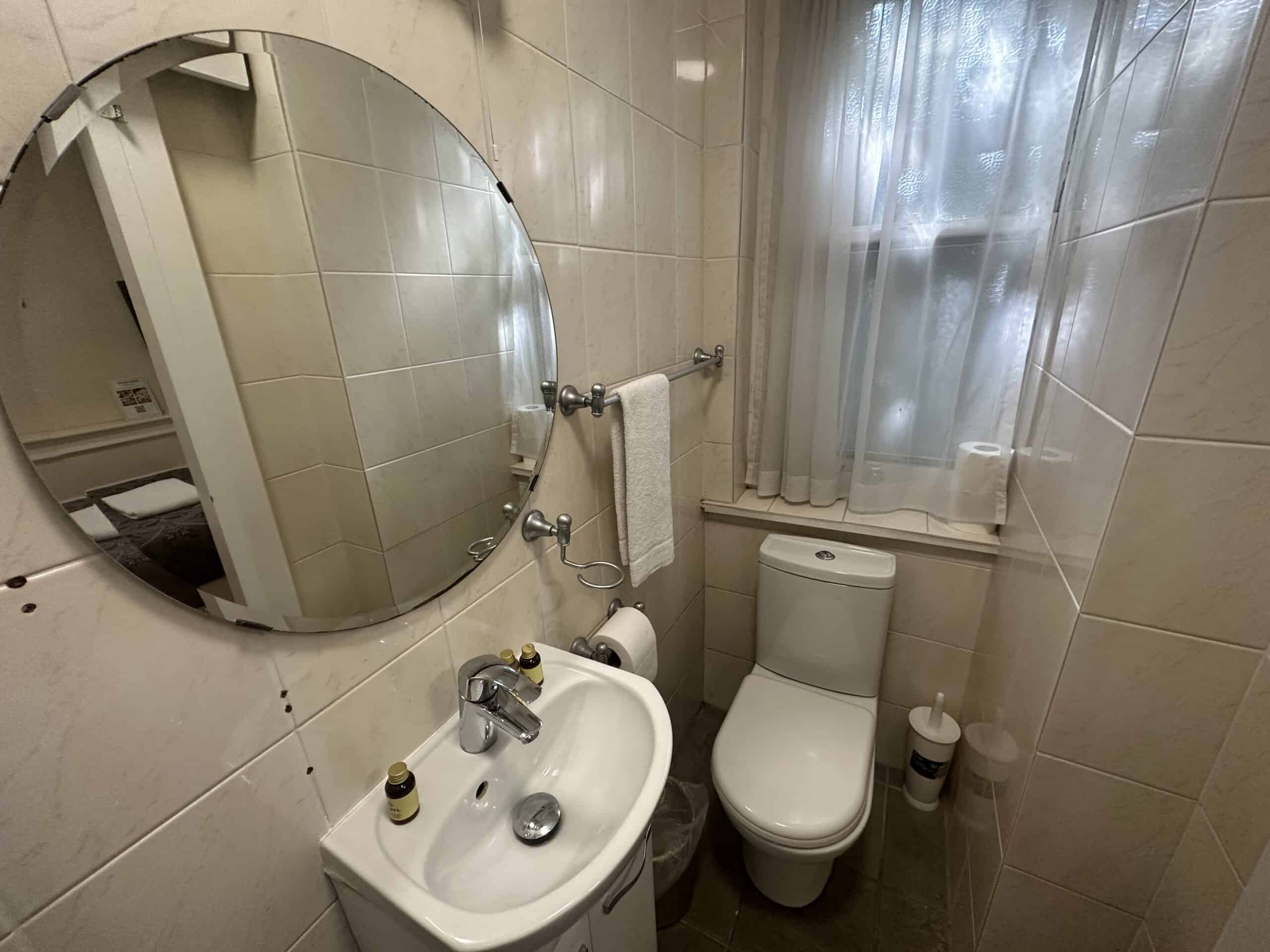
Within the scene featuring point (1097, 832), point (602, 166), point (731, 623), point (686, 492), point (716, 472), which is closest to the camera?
point (1097, 832)

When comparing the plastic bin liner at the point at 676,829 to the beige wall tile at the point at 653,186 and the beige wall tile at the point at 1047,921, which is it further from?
the beige wall tile at the point at 653,186

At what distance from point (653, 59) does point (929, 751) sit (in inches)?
74.6

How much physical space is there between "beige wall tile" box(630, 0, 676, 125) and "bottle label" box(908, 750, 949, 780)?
1.83 metres

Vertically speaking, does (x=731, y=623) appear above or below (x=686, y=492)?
below

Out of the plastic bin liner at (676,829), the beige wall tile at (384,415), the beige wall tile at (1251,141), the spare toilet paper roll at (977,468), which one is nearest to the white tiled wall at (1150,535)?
the beige wall tile at (1251,141)

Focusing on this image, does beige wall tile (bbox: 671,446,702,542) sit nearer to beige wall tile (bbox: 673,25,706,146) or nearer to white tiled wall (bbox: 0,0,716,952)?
white tiled wall (bbox: 0,0,716,952)

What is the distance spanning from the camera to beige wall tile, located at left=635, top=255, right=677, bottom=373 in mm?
1192

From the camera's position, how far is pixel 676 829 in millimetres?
1422

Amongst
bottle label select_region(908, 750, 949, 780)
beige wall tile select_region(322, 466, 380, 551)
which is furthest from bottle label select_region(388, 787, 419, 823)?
bottle label select_region(908, 750, 949, 780)

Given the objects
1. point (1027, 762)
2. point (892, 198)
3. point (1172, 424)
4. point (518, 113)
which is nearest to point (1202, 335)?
point (1172, 424)

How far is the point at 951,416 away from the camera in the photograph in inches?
55.9

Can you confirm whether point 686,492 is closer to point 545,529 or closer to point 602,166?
point 545,529

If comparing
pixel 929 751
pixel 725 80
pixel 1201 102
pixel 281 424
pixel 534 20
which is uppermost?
pixel 725 80

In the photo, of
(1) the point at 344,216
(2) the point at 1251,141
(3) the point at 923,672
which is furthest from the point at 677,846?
(2) the point at 1251,141
